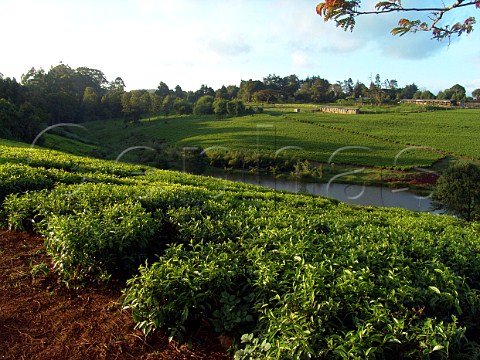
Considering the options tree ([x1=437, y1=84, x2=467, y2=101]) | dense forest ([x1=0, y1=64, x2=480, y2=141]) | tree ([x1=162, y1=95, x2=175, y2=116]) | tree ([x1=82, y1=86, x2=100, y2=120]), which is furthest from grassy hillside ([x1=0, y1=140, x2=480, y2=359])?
tree ([x1=437, y1=84, x2=467, y2=101])

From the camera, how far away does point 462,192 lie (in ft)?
85.3

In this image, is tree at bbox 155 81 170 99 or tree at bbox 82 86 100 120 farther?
tree at bbox 155 81 170 99

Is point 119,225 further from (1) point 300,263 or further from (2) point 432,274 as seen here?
(2) point 432,274

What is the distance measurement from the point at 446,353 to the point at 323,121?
233 ft

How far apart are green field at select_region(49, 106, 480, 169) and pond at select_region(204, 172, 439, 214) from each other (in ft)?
21.4

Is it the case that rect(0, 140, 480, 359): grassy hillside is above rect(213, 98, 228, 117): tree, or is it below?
below

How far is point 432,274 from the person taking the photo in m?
3.40

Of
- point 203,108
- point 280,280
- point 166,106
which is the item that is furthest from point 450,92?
point 280,280

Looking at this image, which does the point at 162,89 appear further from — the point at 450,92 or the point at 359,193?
the point at 359,193

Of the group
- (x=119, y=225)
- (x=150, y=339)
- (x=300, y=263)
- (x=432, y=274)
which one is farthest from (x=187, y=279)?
(x=432, y=274)

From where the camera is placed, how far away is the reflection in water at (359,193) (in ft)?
104

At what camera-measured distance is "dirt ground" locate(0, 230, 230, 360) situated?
9.71 ft

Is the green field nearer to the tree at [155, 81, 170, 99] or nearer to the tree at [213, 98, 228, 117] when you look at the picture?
the tree at [213, 98, 228, 117]

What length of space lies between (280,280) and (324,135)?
59464 mm
